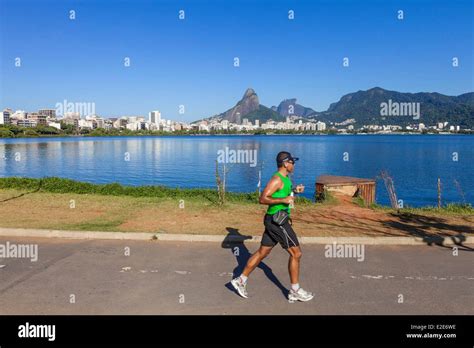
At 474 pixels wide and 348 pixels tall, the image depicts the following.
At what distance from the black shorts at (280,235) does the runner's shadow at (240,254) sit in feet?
2.37

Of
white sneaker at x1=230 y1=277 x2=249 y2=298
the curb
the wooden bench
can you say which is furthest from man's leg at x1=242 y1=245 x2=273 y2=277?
the wooden bench

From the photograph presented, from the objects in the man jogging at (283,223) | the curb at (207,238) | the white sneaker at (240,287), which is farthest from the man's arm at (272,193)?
the curb at (207,238)

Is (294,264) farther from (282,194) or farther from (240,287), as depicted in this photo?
(282,194)

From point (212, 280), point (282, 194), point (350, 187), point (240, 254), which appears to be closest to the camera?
point (282, 194)

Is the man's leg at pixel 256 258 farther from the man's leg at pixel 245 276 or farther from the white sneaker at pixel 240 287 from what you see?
the white sneaker at pixel 240 287

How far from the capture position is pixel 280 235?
491cm

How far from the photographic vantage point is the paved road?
467 cm

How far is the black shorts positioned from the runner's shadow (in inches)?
28.4

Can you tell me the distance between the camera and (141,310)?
4.54m

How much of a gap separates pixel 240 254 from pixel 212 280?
147cm

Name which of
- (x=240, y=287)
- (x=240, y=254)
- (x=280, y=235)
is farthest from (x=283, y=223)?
(x=240, y=254)
